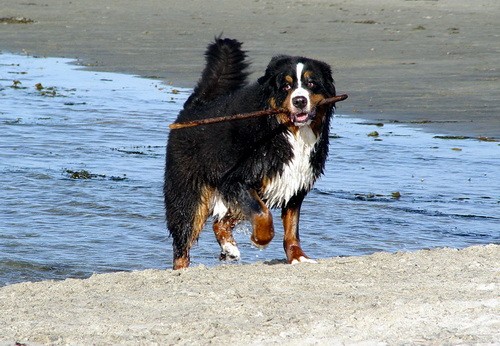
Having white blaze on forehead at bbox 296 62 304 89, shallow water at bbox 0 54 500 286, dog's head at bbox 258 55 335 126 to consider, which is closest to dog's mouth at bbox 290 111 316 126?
dog's head at bbox 258 55 335 126

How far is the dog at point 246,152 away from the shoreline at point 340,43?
17.9ft

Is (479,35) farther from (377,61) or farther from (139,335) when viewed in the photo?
(139,335)

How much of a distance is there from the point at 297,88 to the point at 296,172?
0.53 m

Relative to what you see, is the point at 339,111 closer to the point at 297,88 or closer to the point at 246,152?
the point at 246,152

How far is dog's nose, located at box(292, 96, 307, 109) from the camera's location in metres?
6.03

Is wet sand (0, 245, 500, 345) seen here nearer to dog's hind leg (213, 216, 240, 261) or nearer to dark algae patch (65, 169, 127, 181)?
dog's hind leg (213, 216, 240, 261)

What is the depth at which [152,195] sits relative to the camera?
9484 mm

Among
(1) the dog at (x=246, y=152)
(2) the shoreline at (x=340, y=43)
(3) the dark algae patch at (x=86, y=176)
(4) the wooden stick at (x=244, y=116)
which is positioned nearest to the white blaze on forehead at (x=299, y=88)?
(1) the dog at (x=246, y=152)

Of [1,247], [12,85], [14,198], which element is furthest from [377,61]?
[1,247]

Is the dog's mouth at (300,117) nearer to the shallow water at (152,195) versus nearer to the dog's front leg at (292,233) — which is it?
the dog's front leg at (292,233)

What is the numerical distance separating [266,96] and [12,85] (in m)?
10.8

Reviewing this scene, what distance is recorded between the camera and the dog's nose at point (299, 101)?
6.03m

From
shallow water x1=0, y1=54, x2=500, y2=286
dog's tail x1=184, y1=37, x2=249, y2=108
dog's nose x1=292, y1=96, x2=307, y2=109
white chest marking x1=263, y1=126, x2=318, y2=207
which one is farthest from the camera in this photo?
shallow water x1=0, y1=54, x2=500, y2=286

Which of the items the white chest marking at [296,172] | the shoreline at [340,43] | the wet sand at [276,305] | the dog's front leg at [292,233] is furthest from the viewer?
the shoreline at [340,43]
